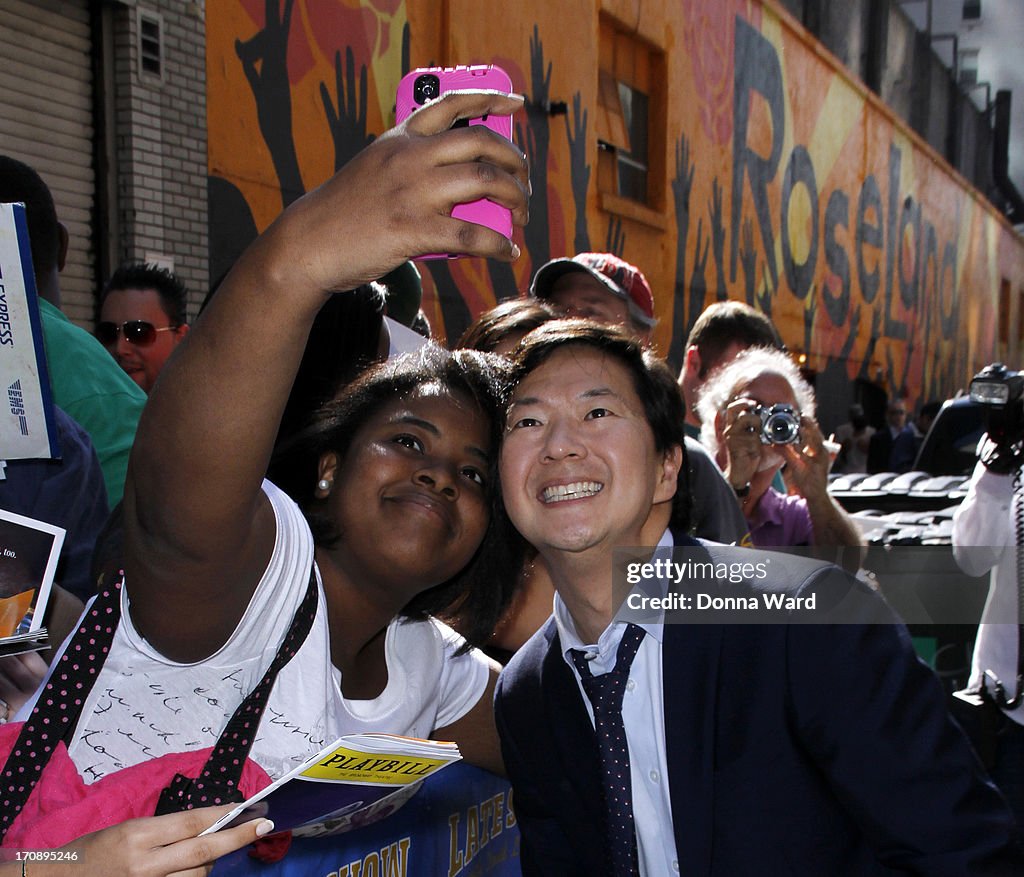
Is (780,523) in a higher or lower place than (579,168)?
lower

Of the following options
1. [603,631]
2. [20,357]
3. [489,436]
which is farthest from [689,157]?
[20,357]

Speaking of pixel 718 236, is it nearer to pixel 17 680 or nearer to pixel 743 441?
pixel 743 441

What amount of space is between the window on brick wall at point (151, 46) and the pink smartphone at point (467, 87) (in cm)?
543

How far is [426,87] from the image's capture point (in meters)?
1.55

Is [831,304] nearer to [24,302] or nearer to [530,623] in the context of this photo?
[530,623]

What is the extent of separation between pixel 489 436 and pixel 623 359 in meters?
0.30

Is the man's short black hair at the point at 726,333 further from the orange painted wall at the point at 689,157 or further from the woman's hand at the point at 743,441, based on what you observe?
the orange painted wall at the point at 689,157

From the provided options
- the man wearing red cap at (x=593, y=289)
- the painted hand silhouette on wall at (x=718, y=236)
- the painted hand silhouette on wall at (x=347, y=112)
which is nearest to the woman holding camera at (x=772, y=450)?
the man wearing red cap at (x=593, y=289)

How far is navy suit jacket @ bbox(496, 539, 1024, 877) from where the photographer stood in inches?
65.9

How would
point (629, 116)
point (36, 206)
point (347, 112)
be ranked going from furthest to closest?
1. point (629, 116)
2. point (347, 112)
3. point (36, 206)

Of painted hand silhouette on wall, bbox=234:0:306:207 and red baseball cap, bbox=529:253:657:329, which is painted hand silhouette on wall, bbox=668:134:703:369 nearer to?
painted hand silhouette on wall, bbox=234:0:306:207

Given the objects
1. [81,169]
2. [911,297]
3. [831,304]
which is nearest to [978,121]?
[911,297]

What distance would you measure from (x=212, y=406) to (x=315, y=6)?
6.88m

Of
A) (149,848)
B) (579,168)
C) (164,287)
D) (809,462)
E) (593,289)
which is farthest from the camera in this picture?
(579,168)
